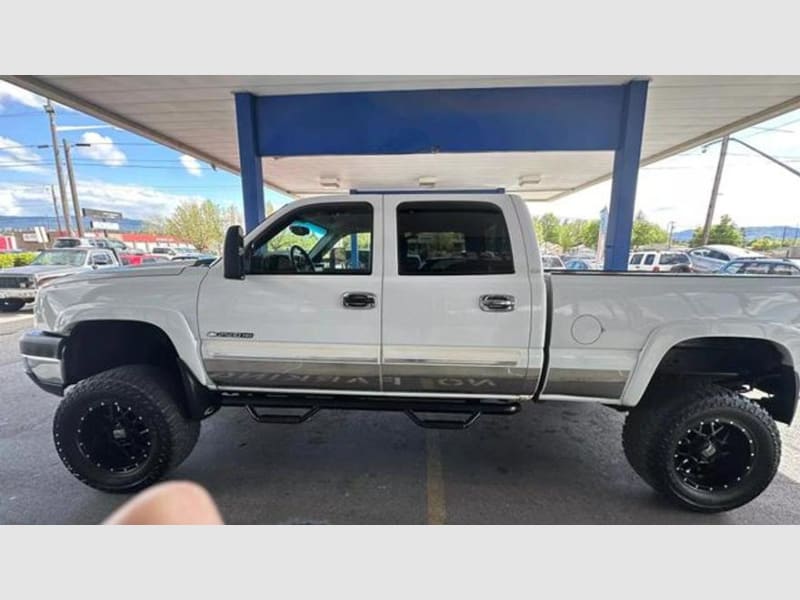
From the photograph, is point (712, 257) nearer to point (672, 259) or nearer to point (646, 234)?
point (672, 259)

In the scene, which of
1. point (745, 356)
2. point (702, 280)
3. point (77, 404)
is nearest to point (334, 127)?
point (77, 404)

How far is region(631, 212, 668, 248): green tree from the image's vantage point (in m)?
46.9

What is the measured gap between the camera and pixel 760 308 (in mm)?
2426

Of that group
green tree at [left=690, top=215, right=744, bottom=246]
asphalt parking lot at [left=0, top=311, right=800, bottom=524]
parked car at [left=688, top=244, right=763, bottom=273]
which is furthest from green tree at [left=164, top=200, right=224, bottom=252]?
green tree at [left=690, top=215, right=744, bottom=246]

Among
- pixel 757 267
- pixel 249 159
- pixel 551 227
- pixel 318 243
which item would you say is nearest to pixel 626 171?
pixel 318 243

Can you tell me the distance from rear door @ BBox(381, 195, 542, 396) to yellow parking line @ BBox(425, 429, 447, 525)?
0.76 meters

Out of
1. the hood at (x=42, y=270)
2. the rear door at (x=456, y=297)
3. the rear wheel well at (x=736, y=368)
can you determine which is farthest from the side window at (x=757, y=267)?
the hood at (x=42, y=270)

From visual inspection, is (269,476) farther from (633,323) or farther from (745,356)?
(745,356)

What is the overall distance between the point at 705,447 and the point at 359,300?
2.62 metres

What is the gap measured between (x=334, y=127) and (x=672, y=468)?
18.1 feet

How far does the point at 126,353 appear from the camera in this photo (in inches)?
123

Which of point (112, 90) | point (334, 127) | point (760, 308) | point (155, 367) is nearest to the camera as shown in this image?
point (760, 308)

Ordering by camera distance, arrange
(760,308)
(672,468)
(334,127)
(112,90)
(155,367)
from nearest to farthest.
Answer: (760,308), (672,468), (155,367), (112,90), (334,127)

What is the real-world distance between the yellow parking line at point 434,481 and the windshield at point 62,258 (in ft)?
36.2
